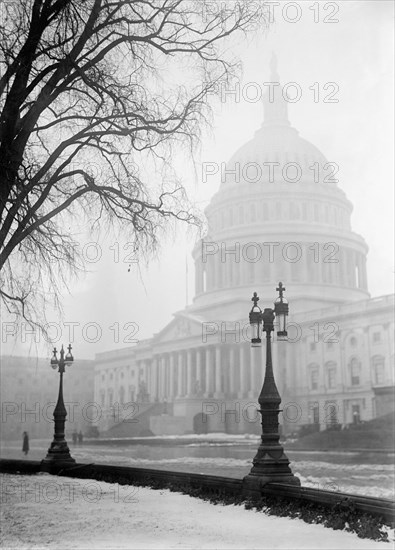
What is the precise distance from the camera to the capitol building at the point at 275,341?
74.7 metres

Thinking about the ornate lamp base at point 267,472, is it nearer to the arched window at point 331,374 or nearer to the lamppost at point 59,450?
the lamppost at point 59,450

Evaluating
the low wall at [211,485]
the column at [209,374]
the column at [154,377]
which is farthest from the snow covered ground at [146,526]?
the column at [154,377]

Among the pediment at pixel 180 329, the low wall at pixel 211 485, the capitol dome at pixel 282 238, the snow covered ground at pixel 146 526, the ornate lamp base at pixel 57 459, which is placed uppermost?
the capitol dome at pixel 282 238

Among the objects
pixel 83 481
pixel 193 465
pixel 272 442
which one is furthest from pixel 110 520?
pixel 193 465

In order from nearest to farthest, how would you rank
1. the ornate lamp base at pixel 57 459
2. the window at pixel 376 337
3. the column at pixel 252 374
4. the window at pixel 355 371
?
the ornate lamp base at pixel 57 459 < the window at pixel 376 337 < the window at pixel 355 371 < the column at pixel 252 374

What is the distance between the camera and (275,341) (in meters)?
80.5

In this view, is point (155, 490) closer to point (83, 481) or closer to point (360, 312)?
point (83, 481)

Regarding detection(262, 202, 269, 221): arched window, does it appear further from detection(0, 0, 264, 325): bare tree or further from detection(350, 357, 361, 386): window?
detection(0, 0, 264, 325): bare tree

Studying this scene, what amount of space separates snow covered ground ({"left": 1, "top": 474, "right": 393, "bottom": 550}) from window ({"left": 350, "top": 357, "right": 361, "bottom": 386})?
61.4m

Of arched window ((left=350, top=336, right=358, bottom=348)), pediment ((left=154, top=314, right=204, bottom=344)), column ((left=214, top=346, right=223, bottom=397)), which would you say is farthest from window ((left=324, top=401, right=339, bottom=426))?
pediment ((left=154, top=314, right=204, bottom=344))

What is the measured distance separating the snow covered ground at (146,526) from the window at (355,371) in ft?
202

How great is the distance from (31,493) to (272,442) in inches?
217

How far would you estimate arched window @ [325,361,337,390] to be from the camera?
77438 millimetres

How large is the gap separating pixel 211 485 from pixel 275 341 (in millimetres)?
66412
